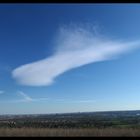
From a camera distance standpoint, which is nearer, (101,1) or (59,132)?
(101,1)

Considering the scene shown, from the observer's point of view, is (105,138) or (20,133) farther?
(20,133)

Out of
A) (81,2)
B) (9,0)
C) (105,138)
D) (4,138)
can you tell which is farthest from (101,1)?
(4,138)

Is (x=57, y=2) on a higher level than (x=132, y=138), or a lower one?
higher

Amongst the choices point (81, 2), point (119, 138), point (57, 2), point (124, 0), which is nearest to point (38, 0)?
point (57, 2)

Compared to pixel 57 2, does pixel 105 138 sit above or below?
below

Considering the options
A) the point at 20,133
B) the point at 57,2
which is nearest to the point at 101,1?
the point at 57,2

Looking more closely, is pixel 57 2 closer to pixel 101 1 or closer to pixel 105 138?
pixel 101 1

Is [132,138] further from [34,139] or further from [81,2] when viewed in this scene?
[81,2]
